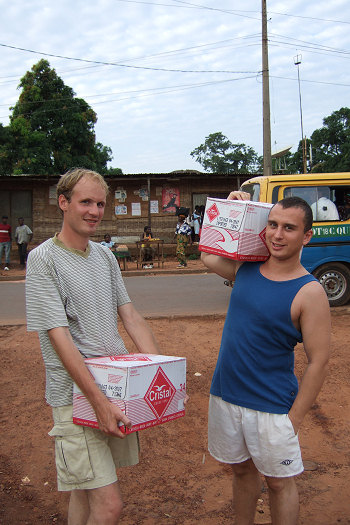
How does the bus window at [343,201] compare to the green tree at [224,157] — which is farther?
the green tree at [224,157]

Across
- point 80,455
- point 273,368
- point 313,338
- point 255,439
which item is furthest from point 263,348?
point 80,455

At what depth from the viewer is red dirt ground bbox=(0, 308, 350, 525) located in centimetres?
296

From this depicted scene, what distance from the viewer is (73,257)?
2.12 meters

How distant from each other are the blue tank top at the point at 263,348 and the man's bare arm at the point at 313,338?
0.20 feet

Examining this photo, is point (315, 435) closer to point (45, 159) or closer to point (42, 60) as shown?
point (45, 159)

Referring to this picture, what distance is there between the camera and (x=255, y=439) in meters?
2.20

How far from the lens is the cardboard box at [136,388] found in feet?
6.23

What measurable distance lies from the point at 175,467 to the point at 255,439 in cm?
150

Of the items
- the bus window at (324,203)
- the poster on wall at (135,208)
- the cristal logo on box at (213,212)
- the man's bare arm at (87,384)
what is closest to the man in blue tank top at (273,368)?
the cristal logo on box at (213,212)

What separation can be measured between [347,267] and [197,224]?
9851 mm

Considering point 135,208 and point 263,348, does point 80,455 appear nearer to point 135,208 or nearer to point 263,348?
point 263,348

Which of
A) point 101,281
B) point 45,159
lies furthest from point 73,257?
point 45,159

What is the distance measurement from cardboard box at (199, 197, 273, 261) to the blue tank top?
0.40 ft

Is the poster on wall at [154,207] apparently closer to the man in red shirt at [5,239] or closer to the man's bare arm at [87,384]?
the man in red shirt at [5,239]
